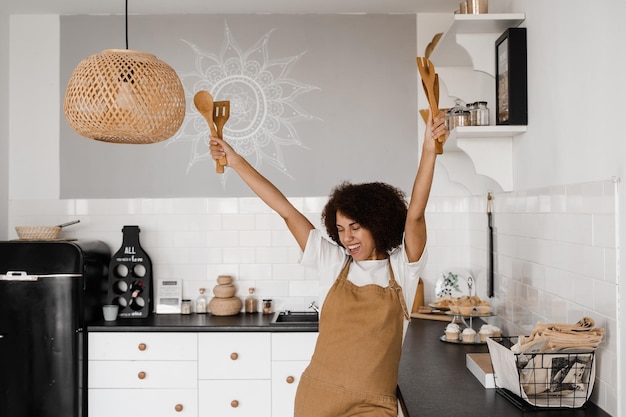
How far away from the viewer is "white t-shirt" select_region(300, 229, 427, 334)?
7.35 feet

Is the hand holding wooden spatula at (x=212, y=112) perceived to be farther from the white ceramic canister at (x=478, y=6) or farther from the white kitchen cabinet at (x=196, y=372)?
the white kitchen cabinet at (x=196, y=372)

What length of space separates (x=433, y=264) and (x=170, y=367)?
1.71 m

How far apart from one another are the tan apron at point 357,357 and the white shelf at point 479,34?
1.31 meters

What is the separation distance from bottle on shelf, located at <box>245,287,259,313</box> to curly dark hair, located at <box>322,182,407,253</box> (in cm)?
207

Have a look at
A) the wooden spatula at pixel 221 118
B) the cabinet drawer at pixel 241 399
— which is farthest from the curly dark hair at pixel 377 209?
the cabinet drawer at pixel 241 399

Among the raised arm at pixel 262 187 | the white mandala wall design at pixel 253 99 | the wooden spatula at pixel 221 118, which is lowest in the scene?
the raised arm at pixel 262 187

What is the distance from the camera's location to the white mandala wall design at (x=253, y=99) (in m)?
4.36

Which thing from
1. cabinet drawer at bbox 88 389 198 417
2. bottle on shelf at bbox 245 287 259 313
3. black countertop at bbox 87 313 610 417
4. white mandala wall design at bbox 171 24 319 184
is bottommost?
cabinet drawer at bbox 88 389 198 417

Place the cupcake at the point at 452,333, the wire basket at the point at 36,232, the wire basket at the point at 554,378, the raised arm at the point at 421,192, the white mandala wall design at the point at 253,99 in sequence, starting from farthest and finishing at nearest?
the white mandala wall design at the point at 253,99 < the wire basket at the point at 36,232 < the cupcake at the point at 452,333 < the wire basket at the point at 554,378 < the raised arm at the point at 421,192

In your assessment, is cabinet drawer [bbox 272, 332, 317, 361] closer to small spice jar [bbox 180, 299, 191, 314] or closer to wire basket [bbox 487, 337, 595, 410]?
small spice jar [bbox 180, 299, 191, 314]

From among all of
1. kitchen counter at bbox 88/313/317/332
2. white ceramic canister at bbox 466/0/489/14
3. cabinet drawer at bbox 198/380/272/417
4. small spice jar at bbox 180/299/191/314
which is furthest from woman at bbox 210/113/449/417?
small spice jar at bbox 180/299/191/314

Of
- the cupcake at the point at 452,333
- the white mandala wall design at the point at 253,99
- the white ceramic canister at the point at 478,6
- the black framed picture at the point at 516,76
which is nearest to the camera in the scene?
the black framed picture at the point at 516,76

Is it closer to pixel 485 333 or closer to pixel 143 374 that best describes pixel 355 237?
pixel 485 333

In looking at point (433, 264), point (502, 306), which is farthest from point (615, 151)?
point (433, 264)
